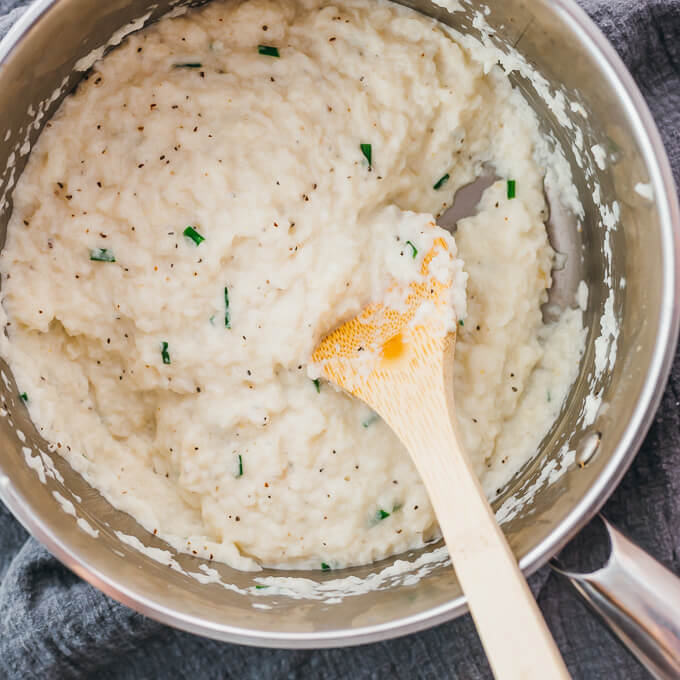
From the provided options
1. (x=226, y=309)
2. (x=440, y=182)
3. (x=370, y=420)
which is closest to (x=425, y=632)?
(x=370, y=420)

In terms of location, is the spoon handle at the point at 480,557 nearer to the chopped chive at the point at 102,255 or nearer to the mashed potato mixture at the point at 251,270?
the mashed potato mixture at the point at 251,270

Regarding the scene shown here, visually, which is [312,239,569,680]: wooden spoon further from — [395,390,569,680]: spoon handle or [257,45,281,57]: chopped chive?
[257,45,281,57]: chopped chive

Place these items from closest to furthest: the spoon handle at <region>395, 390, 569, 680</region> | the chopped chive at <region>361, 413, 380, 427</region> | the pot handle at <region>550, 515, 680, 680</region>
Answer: the spoon handle at <region>395, 390, 569, 680</region> → the pot handle at <region>550, 515, 680, 680</region> → the chopped chive at <region>361, 413, 380, 427</region>

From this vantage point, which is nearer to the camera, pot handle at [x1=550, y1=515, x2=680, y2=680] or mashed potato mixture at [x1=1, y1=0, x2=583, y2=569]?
pot handle at [x1=550, y1=515, x2=680, y2=680]

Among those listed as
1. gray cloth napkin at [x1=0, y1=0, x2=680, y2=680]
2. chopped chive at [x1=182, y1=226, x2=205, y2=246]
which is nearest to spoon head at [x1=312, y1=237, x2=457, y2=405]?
chopped chive at [x1=182, y1=226, x2=205, y2=246]

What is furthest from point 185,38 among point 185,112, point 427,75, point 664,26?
point 664,26

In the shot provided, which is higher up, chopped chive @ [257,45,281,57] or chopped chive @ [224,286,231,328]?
chopped chive @ [257,45,281,57]

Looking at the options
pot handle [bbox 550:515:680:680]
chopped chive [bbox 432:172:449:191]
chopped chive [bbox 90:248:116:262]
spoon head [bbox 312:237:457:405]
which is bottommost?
pot handle [bbox 550:515:680:680]
